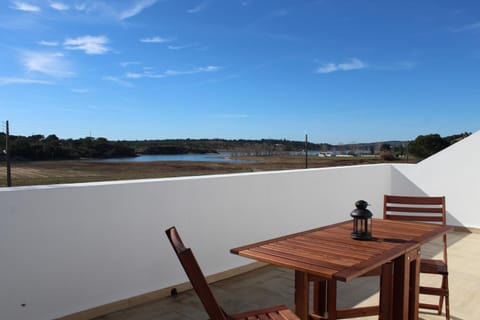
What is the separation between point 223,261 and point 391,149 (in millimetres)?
6046

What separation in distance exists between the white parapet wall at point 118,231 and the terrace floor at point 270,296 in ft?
0.66

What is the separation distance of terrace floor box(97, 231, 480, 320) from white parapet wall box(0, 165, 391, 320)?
0.20 meters

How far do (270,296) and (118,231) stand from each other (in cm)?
135

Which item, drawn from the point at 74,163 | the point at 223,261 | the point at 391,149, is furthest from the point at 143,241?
the point at 391,149

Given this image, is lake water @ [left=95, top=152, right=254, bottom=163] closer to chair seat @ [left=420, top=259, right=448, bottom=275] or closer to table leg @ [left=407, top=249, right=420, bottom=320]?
chair seat @ [left=420, top=259, right=448, bottom=275]

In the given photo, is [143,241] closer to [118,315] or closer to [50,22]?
[118,315]

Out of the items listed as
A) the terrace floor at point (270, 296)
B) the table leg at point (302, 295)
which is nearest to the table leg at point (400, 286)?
the table leg at point (302, 295)

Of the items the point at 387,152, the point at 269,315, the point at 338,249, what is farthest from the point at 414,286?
the point at 387,152

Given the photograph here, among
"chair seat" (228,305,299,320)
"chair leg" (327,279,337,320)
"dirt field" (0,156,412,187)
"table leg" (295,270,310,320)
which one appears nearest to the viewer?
"chair seat" (228,305,299,320)

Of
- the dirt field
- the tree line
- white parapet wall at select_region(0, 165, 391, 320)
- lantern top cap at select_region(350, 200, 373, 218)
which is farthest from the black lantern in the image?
the tree line

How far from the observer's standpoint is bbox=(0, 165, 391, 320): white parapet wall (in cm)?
243

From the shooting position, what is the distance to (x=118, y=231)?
2898 millimetres

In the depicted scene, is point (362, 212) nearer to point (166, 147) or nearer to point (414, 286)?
point (414, 286)

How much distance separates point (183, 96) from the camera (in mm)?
15672
